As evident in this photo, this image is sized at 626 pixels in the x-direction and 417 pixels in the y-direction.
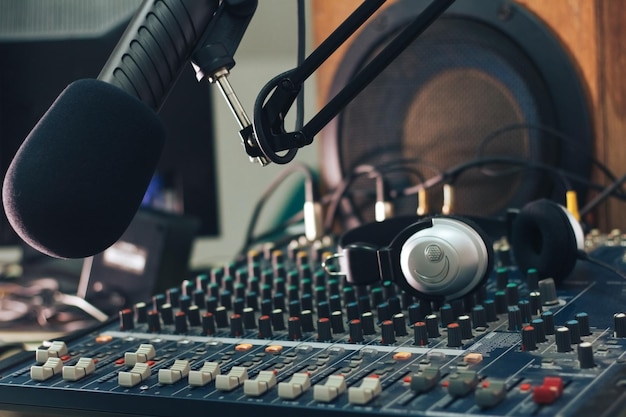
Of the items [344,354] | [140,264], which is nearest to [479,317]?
[344,354]

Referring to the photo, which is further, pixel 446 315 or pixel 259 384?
pixel 446 315

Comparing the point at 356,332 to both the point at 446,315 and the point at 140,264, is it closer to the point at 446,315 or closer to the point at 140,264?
the point at 446,315

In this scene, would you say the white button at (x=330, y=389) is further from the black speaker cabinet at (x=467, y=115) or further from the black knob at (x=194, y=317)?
the black speaker cabinet at (x=467, y=115)

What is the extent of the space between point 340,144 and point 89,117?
0.72 metres

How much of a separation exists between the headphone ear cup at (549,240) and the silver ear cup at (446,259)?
0.38 feet

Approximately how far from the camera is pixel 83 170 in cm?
71

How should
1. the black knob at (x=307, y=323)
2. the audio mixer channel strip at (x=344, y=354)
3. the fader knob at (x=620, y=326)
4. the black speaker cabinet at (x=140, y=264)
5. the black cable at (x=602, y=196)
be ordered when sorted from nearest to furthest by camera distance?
the audio mixer channel strip at (x=344, y=354), the fader knob at (x=620, y=326), the black knob at (x=307, y=323), the black cable at (x=602, y=196), the black speaker cabinet at (x=140, y=264)

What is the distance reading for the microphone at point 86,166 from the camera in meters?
0.70

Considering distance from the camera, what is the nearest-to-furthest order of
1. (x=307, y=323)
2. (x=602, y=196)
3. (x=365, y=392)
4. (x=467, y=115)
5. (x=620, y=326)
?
(x=365, y=392)
(x=620, y=326)
(x=307, y=323)
(x=602, y=196)
(x=467, y=115)

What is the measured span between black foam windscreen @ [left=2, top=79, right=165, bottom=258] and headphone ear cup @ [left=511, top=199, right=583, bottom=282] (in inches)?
16.3

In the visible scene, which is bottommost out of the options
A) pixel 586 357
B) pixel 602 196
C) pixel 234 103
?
pixel 586 357

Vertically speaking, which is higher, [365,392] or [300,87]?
[300,87]

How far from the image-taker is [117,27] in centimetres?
145

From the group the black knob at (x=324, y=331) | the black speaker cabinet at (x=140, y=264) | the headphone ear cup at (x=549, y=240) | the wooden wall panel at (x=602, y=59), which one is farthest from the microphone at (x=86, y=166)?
the wooden wall panel at (x=602, y=59)
